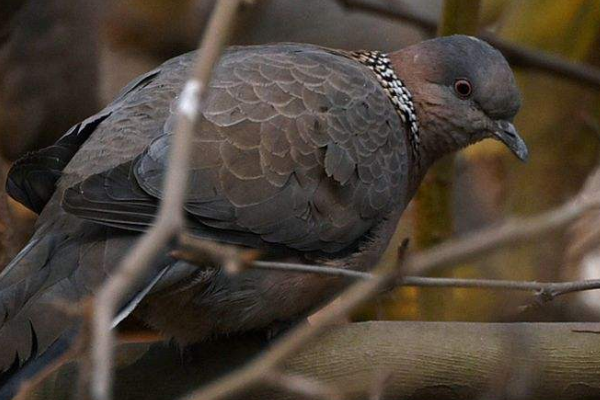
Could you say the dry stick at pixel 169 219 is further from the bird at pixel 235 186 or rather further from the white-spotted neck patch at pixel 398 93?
the white-spotted neck patch at pixel 398 93

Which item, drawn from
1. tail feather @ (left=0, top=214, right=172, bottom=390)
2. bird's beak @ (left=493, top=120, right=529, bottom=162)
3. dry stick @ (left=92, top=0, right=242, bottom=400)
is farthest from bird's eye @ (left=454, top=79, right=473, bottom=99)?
dry stick @ (left=92, top=0, right=242, bottom=400)

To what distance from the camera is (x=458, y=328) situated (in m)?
3.39

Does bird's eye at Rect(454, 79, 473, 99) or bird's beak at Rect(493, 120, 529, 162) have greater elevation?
bird's eye at Rect(454, 79, 473, 99)

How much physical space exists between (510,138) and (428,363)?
38.9 inches

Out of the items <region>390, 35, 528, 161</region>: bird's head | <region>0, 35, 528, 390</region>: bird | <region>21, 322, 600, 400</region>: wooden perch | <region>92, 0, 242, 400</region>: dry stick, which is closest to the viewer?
<region>92, 0, 242, 400</region>: dry stick

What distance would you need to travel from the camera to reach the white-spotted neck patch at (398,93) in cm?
391

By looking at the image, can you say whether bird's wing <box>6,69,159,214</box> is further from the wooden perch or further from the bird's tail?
the wooden perch

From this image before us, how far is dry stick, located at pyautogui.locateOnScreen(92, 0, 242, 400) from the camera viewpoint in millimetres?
1483

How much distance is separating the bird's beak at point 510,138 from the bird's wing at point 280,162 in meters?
0.37

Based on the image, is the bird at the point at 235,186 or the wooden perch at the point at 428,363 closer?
the bird at the point at 235,186

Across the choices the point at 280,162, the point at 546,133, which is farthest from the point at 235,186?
the point at 546,133

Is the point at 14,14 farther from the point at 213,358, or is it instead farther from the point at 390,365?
the point at 390,365

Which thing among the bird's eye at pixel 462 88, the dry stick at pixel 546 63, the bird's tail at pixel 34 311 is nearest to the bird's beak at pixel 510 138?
the bird's eye at pixel 462 88

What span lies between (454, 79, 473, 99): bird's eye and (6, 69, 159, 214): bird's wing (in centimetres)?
115
